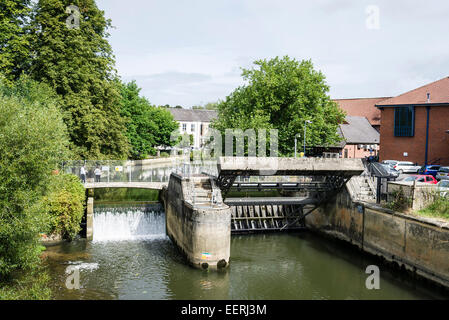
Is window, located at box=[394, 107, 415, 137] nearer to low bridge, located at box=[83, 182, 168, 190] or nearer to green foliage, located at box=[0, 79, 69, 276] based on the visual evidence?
low bridge, located at box=[83, 182, 168, 190]

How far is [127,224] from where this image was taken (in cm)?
2536

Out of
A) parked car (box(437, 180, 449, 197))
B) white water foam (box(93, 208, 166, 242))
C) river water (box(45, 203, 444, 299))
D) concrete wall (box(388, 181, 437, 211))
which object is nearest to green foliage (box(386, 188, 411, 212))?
concrete wall (box(388, 181, 437, 211))

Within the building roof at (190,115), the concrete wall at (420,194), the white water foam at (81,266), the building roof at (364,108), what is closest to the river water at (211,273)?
the white water foam at (81,266)

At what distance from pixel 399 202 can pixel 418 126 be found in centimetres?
2473

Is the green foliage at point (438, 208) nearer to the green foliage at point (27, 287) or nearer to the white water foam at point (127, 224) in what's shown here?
the white water foam at point (127, 224)

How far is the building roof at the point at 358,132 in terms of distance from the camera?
58562 mm

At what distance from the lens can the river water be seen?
16.0 metres

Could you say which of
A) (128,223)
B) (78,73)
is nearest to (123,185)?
(128,223)

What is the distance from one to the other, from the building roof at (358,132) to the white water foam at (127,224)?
3806 centimetres

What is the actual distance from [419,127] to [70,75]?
33.7 metres

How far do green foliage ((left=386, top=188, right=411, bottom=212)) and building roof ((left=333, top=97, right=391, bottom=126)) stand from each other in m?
51.1

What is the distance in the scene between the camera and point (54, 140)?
16.0 meters
